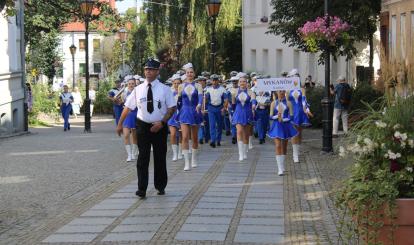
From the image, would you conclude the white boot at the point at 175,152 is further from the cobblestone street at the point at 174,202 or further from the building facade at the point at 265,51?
the building facade at the point at 265,51

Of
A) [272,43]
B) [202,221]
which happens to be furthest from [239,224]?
[272,43]

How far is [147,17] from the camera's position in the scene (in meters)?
44.7

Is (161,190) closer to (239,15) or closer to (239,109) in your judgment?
(239,109)

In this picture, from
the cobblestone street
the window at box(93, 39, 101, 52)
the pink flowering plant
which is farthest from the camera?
the window at box(93, 39, 101, 52)

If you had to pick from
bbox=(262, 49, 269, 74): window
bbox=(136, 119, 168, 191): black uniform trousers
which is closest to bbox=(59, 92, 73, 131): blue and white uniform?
bbox=(262, 49, 269, 74): window

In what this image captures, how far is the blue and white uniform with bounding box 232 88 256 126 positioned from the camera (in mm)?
16828

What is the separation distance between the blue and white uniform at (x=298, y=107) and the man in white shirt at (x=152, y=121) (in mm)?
4693

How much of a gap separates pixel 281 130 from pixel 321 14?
1145cm

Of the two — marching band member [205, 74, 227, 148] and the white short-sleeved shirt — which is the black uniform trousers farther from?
marching band member [205, 74, 227, 148]

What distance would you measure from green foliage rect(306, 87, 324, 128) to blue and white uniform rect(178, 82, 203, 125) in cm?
1073

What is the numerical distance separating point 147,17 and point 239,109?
2841cm

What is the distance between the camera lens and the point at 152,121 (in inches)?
439

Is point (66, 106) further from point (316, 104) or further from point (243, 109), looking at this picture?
point (243, 109)

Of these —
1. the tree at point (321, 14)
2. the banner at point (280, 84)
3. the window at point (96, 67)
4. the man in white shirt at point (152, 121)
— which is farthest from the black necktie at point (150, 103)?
the window at point (96, 67)
